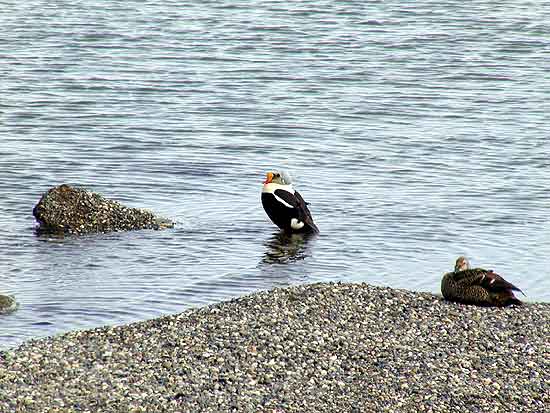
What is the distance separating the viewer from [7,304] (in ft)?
40.8

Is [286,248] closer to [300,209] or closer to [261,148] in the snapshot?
[300,209]

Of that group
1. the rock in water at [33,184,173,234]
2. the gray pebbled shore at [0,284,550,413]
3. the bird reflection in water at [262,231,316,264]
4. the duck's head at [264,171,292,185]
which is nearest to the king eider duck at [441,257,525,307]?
the gray pebbled shore at [0,284,550,413]

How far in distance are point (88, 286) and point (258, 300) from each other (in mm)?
2311

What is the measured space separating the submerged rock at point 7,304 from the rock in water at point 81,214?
3.08 m

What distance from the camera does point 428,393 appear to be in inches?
381

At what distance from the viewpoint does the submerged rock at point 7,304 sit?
1234 centimetres

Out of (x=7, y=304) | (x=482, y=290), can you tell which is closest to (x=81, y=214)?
(x=7, y=304)

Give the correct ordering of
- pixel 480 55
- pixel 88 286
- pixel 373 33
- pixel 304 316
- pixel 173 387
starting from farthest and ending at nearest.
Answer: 1. pixel 373 33
2. pixel 480 55
3. pixel 88 286
4. pixel 304 316
5. pixel 173 387

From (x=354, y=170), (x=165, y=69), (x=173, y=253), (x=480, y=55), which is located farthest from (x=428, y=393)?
(x=480, y=55)

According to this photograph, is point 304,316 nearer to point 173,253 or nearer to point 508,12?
point 173,253

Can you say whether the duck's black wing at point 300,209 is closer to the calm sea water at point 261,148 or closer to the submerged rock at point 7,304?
the calm sea water at point 261,148

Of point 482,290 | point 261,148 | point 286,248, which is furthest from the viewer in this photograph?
point 261,148

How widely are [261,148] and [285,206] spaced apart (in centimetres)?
491

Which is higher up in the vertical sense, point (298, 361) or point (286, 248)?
point (298, 361)
